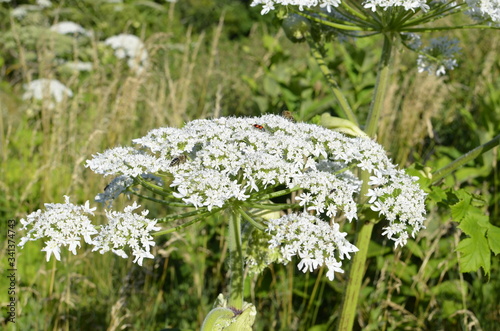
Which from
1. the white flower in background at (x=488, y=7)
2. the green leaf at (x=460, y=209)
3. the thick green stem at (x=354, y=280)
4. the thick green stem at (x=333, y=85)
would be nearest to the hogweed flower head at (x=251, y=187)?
the green leaf at (x=460, y=209)

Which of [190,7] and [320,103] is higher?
[190,7]

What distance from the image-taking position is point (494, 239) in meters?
2.23

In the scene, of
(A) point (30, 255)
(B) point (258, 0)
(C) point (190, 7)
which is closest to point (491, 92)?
(B) point (258, 0)

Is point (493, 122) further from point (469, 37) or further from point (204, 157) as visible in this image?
point (469, 37)

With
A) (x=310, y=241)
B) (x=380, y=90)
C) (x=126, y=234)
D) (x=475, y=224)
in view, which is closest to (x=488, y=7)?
(x=380, y=90)

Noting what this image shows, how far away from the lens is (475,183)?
4746 mm

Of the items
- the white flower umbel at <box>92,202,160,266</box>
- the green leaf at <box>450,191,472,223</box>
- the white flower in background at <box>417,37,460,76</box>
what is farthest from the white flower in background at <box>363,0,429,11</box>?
the white flower umbel at <box>92,202,160,266</box>

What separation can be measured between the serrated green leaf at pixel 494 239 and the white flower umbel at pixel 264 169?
35 centimetres

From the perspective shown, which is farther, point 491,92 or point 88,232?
point 491,92

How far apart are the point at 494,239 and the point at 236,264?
1.11 metres

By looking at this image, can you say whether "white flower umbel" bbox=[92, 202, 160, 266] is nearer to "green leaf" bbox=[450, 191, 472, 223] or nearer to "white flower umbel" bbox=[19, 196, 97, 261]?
"white flower umbel" bbox=[19, 196, 97, 261]

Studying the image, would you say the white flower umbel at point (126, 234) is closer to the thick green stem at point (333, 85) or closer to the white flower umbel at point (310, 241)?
the white flower umbel at point (310, 241)

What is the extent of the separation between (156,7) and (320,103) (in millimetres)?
11910

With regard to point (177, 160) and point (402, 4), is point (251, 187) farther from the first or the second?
point (402, 4)
